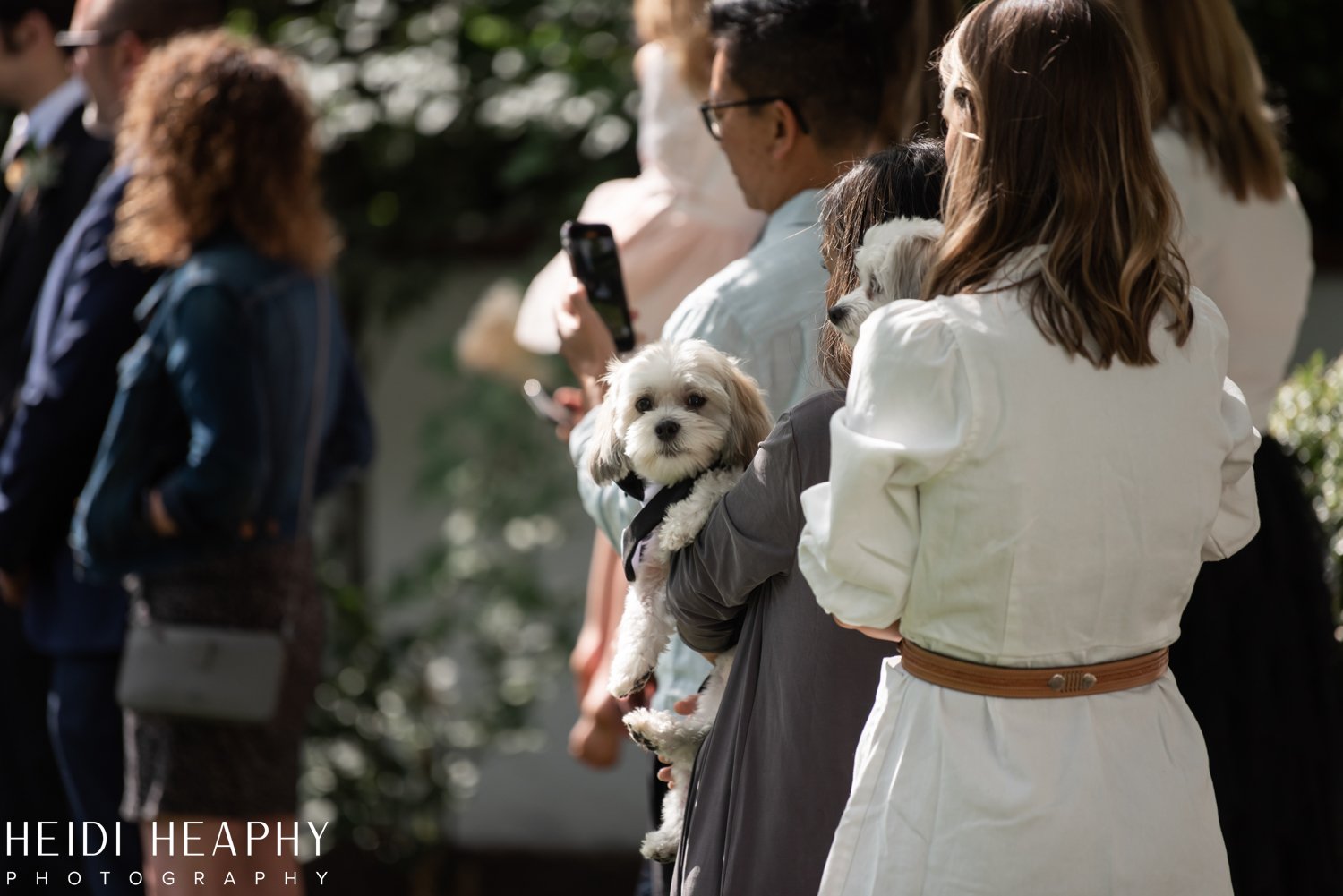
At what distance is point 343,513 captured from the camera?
19.4 feet

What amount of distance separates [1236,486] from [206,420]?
208 cm

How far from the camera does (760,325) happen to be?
2.21 meters

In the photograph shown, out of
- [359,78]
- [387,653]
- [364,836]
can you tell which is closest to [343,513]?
[387,653]

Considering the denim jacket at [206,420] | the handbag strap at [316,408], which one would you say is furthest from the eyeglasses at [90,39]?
the handbag strap at [316,408]

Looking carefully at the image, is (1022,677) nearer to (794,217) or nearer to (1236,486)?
(1236,486)

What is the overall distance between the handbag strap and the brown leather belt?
1.99 meters

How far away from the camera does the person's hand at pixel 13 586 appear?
3312 mm

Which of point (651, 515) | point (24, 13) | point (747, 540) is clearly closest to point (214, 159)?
point (24, 13)

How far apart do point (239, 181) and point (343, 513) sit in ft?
9.24

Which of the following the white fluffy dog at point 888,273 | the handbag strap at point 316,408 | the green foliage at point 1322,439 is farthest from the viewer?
the handbag strap at point 316,408

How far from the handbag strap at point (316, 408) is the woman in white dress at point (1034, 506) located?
196cm

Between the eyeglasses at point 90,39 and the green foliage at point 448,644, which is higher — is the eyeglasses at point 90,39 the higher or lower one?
the higher one

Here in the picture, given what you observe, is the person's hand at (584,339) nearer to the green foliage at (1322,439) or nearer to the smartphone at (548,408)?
the smartphone at (548,408)

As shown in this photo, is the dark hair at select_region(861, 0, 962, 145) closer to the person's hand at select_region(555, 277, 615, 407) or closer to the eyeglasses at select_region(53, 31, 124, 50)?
the person's hand at select_region(555, 277, 615, 407)
